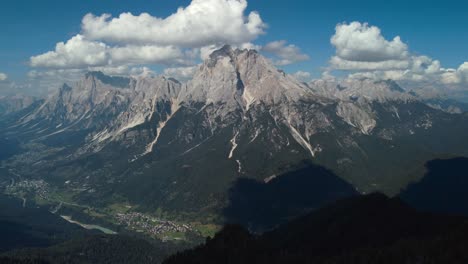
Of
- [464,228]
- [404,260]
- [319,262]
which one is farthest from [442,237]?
[319,262]

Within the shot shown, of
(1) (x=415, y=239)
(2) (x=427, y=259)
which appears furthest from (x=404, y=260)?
(1) (x=415, y=239)

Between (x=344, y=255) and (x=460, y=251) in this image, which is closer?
(x=460, y=251)

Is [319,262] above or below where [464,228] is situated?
below

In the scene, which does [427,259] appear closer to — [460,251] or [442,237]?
[460,251]

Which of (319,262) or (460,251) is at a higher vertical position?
(460,251)

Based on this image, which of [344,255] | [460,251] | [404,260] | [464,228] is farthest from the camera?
[344,255]

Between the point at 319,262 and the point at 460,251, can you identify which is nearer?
the point at 460,251

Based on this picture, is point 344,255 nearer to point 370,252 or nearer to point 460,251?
point 370,252

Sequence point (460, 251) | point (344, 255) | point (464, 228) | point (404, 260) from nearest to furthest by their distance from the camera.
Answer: point (460, 251) < point (404, 260) < point (464, 228) < point (344, 255)
